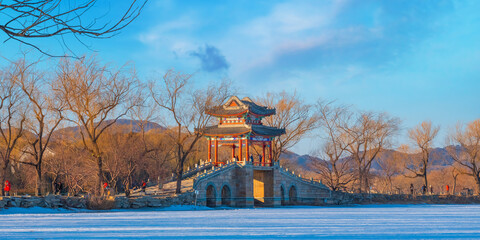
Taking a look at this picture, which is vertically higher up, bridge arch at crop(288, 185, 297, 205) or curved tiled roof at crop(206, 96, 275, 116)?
curved tiled roof at crop(206, 96, 275, 116)

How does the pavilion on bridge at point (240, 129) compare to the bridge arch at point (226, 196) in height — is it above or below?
above

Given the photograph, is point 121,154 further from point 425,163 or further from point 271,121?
point 425,163

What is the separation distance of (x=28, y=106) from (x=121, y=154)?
8398mm

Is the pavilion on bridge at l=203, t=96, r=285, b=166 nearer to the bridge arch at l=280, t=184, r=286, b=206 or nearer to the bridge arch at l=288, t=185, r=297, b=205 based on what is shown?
the bridge arch at l=280, t=184, r=286, b=206

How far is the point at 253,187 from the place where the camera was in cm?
3866

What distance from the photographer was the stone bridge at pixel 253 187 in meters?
34.3

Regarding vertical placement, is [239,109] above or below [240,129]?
above

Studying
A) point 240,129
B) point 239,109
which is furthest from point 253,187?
point 239,109

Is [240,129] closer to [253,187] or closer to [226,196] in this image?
[253,187]

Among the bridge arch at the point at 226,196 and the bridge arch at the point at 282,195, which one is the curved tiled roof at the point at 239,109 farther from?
the bridge arch at the point at 282,195

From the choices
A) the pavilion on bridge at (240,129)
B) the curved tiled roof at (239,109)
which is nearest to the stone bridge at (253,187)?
the pavilion on bridge at (240,129)

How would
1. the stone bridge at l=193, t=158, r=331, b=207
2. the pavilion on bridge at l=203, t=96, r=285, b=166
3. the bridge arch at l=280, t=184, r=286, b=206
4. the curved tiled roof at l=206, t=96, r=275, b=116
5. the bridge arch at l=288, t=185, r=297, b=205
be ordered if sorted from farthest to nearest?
the bridge arch at l=288, t=185, r=297, b=205 < the curved tiled roof at l=206, t=96, r=275, b=116 < the bridge arch at l=280, t=184, r=286, b=206 < the pavilion on bridge at l=203, t=96, r=285, b=166 < the stone bridge at l=193, t=158, r=331, b=207

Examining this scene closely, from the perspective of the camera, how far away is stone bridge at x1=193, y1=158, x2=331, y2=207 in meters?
34.3

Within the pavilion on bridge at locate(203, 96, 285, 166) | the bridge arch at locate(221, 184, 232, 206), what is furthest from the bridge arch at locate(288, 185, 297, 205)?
the bridge arch at locate(221, 184, 232, 206)
